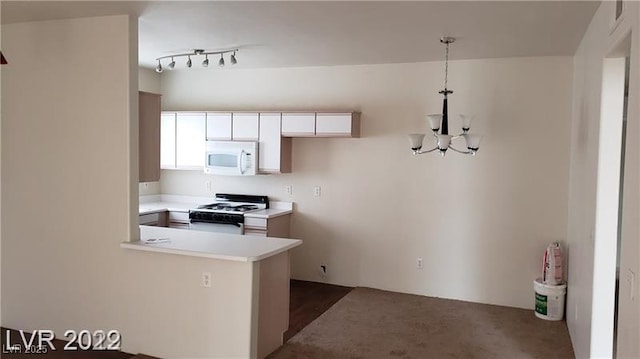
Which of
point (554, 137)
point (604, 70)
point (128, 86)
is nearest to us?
point (604, 70)

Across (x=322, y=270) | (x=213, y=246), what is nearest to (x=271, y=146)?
(x=322, y=270)

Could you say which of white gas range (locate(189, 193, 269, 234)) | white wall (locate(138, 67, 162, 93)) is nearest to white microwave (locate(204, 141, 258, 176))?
white gas range (locate(189, 193, 269, 234))

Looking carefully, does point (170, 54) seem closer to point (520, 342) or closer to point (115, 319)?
point (115, 319)

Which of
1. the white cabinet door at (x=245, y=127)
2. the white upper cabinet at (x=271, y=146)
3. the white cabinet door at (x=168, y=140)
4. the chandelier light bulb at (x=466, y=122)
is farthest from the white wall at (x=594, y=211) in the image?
the white cabinet door at (x=168, y=140)

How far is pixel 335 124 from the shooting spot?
5484 millimetres

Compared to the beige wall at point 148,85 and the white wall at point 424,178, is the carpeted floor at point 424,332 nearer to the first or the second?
the white wall at point 424,178

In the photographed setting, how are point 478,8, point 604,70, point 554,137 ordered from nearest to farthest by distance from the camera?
1. point 604,70
2. point 478,8
3. point 554,137

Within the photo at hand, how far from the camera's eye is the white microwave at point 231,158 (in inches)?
228

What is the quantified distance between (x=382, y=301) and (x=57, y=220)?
10.1 feet

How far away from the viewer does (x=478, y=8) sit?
10.8ft

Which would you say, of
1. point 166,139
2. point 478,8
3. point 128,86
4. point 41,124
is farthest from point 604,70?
point 166,139

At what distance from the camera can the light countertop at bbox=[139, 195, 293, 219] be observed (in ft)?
18.7

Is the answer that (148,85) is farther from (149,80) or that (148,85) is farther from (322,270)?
(322,270)

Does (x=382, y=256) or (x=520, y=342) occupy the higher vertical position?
(x=382, y=256)
